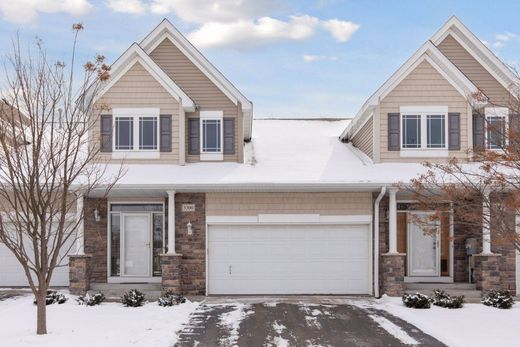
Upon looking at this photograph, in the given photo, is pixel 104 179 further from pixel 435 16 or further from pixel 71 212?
pixel 435 16

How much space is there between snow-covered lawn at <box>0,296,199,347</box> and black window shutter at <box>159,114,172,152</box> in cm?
485

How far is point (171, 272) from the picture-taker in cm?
1491

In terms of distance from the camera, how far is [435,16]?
59.3 feet

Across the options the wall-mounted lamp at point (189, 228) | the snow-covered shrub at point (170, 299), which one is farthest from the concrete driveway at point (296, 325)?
the wall-mounted lamp at point (189, 228)

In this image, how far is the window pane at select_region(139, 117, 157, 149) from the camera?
16422 millimetres

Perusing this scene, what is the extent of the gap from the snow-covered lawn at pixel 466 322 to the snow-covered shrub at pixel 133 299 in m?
6.00

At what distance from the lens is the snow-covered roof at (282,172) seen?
48.2 ft

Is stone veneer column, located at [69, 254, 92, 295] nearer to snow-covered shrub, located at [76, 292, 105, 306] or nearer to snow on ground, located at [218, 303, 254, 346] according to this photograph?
snow-covered shrub, located at [76, 292, 105, 306]

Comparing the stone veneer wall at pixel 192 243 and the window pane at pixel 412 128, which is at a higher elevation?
the window pane at pixel 412 128

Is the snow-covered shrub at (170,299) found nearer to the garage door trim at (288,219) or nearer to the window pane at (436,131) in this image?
the garage door trim at (288,219)

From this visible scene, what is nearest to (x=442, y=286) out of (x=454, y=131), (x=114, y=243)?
(x=454, y=131)

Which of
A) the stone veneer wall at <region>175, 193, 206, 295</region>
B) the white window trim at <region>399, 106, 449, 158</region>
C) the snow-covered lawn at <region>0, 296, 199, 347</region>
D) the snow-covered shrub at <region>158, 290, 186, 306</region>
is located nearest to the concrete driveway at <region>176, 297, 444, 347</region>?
the snow-covered lawn at <region>0, 296, 199, 347</region>

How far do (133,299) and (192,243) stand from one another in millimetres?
2640

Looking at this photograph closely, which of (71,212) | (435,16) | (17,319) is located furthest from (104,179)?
(435,16)
